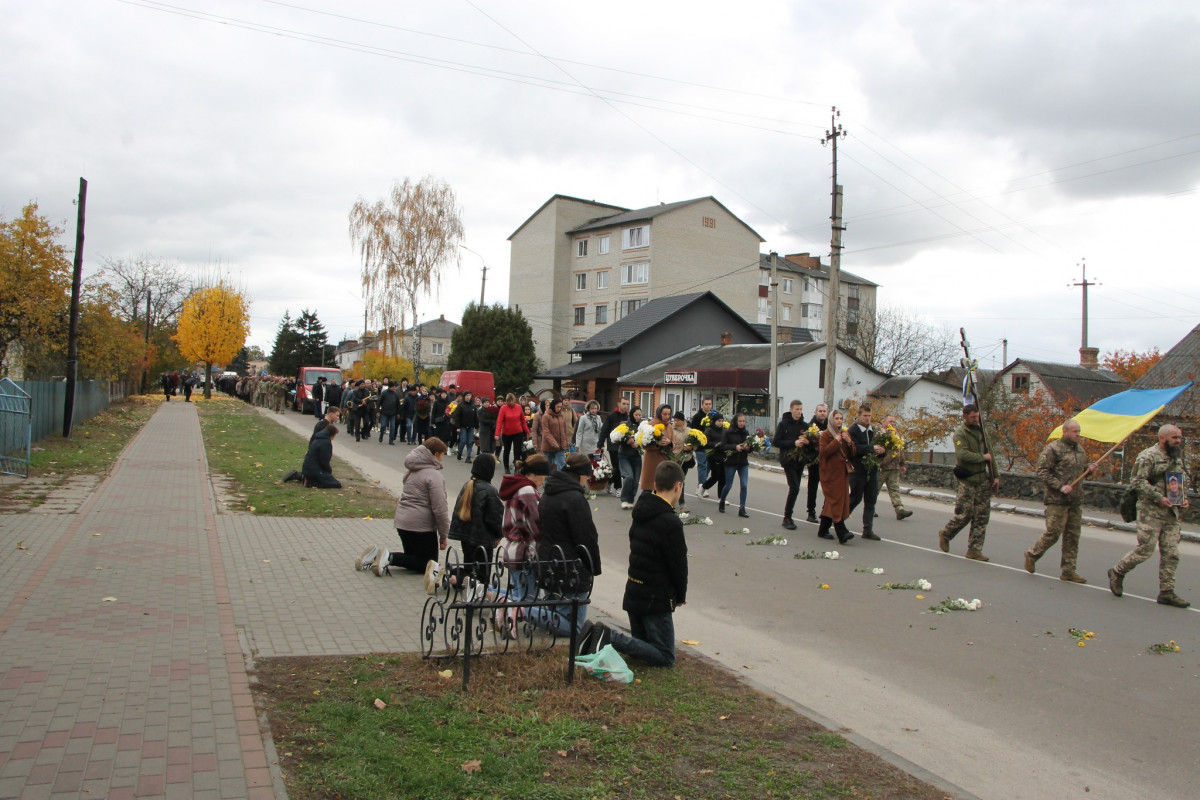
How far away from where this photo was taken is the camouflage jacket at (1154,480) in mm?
8523

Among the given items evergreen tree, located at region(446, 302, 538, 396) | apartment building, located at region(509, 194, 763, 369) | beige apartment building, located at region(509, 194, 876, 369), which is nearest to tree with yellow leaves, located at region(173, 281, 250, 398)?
evergreen tree, located at region(446, 302, 538, 396)

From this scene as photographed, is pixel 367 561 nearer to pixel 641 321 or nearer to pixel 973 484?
pixel 973 484

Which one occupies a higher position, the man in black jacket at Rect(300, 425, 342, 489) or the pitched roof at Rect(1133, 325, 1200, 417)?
the pitched roof at Rect(1133, 325, 1200, 417)

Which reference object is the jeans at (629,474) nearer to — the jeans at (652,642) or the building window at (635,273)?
the jeans at (652,642)

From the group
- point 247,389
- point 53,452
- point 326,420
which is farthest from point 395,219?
point 326,420

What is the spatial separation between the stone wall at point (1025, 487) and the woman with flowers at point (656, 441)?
18.7 ft

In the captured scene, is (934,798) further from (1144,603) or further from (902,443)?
(902,443)

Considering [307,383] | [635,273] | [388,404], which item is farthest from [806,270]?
[388,404]

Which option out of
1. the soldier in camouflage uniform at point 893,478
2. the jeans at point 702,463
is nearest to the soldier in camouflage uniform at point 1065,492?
the soldier in camouflage uniform at point 893,478

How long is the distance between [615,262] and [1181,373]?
44.6m

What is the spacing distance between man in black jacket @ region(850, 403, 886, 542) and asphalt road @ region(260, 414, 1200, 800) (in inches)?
16.4

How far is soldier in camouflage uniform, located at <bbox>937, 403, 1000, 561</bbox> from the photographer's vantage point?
10625 mm

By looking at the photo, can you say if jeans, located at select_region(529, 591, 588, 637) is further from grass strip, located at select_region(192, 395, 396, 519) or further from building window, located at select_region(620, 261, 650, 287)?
building window, located at select_region(620, 261, 650, 287)

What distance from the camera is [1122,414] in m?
10.3
